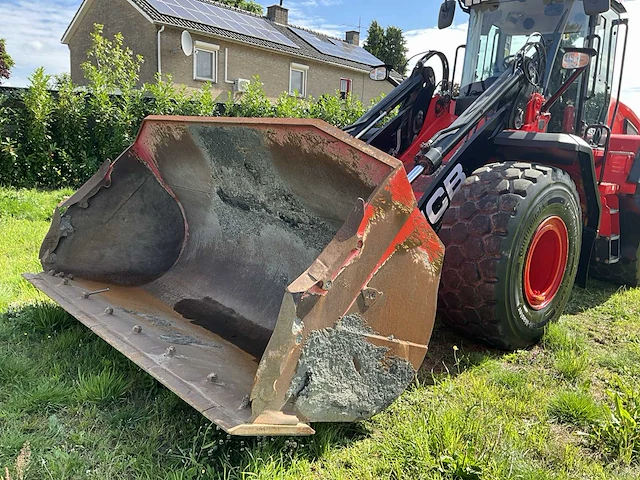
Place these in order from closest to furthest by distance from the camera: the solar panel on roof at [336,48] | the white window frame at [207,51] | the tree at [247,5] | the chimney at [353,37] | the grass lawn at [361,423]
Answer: the grass lawn at [361,423]
the white window frame at [207,51]
the solar panel on roof at [336,48]
the chimney at [353,37]
the tree at [247,5]

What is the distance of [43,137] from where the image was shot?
27.0 ft

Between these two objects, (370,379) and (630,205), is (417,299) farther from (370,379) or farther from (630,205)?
(630,205)

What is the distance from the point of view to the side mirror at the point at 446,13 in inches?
177

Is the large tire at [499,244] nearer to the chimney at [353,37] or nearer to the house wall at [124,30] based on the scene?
the house wall at [124,30]

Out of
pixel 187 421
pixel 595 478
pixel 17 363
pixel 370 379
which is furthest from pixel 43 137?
pixel 595 478

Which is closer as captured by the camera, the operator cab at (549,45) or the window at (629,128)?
the operator cab at (549,45)

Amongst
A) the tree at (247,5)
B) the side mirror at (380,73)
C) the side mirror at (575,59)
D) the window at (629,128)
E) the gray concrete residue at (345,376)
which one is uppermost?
the tree at (247,5)

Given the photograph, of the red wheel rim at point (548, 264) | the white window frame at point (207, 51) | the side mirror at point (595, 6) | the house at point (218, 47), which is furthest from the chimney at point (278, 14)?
the red wheel rim at point (548, 264)

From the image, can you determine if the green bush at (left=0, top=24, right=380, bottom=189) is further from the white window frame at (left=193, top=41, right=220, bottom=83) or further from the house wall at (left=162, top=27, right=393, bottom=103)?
the white window frame at (left=193, top=41, right=220, bottom=83)

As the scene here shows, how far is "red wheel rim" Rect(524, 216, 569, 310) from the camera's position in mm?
3328

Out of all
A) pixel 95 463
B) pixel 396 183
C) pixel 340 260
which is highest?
pixel 396 183

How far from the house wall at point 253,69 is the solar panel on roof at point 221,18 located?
532 mm

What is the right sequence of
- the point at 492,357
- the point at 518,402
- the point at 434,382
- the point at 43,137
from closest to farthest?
the point at 518,402 → the point at 434,382 → the point at 492,357 → the point at 43,137

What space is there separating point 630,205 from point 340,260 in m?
3.48
